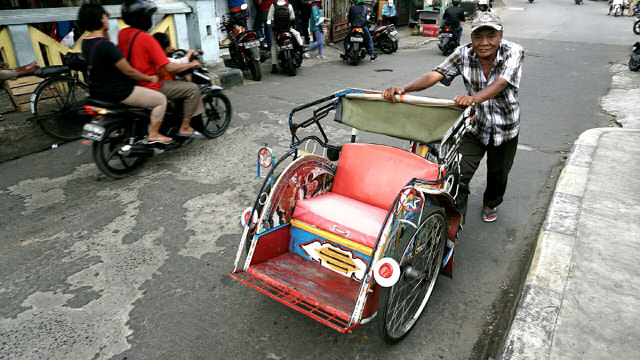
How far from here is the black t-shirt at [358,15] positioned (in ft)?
35.0

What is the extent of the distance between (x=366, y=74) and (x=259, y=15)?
3.55m

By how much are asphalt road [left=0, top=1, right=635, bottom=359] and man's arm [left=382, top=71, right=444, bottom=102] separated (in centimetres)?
137

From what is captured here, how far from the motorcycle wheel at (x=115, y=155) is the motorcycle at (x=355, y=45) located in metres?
7.02

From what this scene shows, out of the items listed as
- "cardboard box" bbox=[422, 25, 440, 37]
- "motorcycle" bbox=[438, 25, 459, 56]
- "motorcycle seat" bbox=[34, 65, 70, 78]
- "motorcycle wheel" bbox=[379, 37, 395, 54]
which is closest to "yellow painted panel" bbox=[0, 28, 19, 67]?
"motorcycle seat" bbox=[34, 65, 70, 78]

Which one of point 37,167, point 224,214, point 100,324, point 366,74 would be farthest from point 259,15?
point 100,324

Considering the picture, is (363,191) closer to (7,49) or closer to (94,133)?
(94,133)

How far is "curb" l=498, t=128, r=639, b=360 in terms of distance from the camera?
2.37m

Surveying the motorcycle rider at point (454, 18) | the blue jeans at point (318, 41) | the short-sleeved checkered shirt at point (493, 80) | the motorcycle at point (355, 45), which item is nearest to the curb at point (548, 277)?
the short-sleeved checkered shirt at point (493, 80)

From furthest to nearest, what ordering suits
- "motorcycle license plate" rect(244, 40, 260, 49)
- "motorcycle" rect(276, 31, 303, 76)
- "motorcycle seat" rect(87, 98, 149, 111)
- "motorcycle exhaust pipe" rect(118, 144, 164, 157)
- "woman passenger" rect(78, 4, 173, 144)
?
"motorcycle" rect(276, 31, 303, 76) → "motorcycle license plate" rect(244, 40, 260, 49) → "motorcycle exhaust pipe" rect(118, 144, 164, 157) → "motorcycle seat" rect(87, 98, 149, 111) → "woman passenger" rect(78, 4, 173, 144)

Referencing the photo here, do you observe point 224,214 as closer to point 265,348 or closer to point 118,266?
point 118,266

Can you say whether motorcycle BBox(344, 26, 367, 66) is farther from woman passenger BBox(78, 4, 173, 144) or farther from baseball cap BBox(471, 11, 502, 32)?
baseball cap BBox(471, 11, 502, 32)

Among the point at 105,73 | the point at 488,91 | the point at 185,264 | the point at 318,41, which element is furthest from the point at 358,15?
the point at 185,264

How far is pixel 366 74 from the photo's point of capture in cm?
973

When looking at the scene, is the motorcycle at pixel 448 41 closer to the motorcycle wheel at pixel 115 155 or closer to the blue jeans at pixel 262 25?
the blue jeans at pixel 262 25
